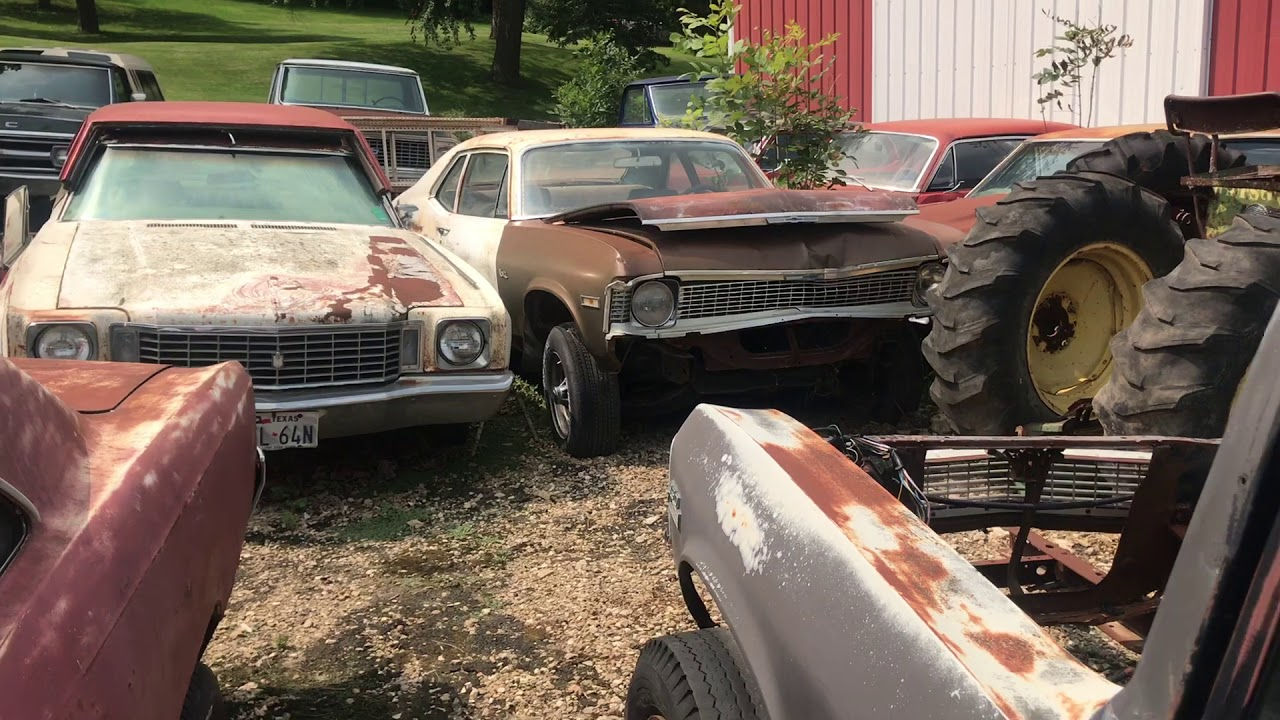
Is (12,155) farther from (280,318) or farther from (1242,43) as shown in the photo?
(1242,43)

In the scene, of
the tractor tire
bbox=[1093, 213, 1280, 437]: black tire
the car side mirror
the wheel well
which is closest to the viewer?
bbox=[1093, 213, 1280, 437]: black tire

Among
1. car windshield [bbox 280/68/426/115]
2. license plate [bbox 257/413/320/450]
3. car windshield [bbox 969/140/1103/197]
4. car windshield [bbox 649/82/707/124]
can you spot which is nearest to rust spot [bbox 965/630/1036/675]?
license plate [bbox 257/413/320/450]

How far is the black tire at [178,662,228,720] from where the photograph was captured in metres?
2.37

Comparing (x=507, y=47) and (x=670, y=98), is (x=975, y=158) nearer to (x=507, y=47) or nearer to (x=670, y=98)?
(x=670, y=98)

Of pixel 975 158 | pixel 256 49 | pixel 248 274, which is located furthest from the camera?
pixel 256 49

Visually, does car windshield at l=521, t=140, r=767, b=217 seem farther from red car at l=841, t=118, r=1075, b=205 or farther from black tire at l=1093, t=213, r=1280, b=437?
black tire at l=1093, t=213, r=1280, b=437

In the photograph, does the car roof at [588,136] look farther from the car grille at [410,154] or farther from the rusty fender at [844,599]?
the rusty fender at [844,599]

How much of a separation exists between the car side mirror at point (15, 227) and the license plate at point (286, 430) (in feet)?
8.34

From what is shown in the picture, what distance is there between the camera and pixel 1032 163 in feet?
24.7

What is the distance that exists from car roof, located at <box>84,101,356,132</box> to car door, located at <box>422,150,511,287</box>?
2.94 ft

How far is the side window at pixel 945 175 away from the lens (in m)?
8.34

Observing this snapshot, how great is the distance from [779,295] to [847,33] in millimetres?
10824

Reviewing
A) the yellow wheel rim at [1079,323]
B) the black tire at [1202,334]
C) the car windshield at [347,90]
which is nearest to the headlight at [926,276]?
A: the yellow wheel rim at [1079,323]

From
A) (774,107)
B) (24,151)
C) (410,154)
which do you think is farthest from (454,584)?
(24,151)
